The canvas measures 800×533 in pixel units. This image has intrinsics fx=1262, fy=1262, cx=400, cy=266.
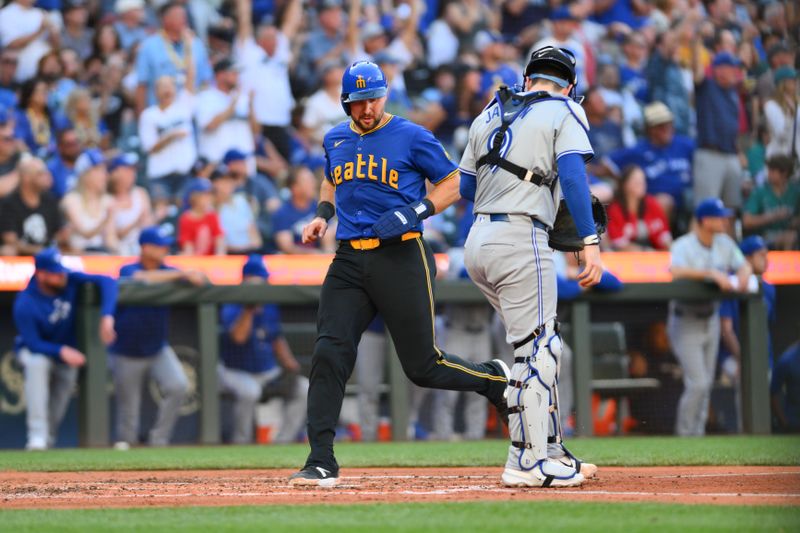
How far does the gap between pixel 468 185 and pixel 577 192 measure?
2.11 ft

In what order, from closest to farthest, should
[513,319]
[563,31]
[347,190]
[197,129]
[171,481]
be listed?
[513,319], [347,190], [171,481], [197,129], [563,31]

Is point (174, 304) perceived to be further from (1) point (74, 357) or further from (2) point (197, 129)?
(2) point (197, 129)

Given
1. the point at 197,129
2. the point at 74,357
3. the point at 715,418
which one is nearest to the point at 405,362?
the point at 74,357

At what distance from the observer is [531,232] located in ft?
18.8

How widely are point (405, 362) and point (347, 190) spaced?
884mm

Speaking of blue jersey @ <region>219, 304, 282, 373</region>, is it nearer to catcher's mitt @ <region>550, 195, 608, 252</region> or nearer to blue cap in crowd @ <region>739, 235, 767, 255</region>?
blue cap in crowd @ <region>739, 235, 767, 255</region>

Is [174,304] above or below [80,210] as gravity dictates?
below

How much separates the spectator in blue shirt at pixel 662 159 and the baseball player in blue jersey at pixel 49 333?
5882 millimetres

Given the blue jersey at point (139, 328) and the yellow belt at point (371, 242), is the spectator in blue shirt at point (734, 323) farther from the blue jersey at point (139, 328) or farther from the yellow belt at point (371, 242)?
the yellow belt at point (371, 242)

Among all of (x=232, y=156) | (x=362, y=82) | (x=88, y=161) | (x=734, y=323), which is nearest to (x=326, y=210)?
(x=362, y=82)

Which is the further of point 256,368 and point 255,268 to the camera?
point 255,268

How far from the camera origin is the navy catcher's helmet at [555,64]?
5.89 meters

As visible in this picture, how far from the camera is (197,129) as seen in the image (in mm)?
12688

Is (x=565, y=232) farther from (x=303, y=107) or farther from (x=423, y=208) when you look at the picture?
(x=303, y=107)
